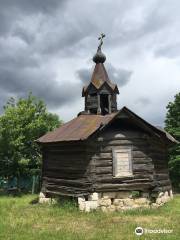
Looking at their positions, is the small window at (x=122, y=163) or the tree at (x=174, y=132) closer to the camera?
the small window at (x=122, y=163)

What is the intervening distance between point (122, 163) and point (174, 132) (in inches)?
465

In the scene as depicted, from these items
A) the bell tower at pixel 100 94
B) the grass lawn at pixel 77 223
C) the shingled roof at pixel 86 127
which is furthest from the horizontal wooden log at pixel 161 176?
the bell tower at pixel 100 94

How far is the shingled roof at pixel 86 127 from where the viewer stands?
17719 mm

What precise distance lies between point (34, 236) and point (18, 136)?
51.2ft

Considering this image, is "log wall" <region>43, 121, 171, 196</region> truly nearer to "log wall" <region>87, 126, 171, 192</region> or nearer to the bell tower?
"log wall" <region>87, 126, 171, 192</region>

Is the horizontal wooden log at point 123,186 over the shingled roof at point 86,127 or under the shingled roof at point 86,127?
under

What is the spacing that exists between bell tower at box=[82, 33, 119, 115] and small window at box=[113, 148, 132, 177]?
4.20 meters

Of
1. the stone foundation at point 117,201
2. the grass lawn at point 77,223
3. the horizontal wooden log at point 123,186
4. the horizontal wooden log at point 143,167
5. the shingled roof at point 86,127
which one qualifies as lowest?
the grass lawn at point 77,223

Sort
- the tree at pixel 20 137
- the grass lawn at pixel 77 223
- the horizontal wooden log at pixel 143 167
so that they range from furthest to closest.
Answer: the tree at pixel 20 137 → the horizontal wooden log at pixel 143 167 → the grass lawn at pixel 77 223

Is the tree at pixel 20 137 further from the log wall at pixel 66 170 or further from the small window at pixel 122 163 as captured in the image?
the small window at pixel 122 163

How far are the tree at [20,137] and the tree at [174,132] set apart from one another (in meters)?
10.4

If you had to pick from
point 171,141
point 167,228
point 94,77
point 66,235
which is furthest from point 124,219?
point 94,77

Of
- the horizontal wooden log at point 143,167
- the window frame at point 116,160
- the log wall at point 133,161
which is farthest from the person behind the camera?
the horizontal wooden log at point 143,167

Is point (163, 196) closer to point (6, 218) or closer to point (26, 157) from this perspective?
point (6, 218)
